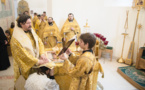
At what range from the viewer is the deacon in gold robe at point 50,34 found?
518cm

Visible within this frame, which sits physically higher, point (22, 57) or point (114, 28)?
point (114, 28)

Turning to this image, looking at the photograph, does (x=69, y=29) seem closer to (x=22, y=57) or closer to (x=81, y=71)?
(x=22, y=57)

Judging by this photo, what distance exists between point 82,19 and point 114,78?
10.6 ft

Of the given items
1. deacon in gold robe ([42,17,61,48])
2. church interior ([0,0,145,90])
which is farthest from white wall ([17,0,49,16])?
deacon in gold robe ([42,17,61,48])

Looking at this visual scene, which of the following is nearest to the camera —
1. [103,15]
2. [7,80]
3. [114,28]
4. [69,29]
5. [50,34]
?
[7,80]

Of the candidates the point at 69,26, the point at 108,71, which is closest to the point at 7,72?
the point at 69,26

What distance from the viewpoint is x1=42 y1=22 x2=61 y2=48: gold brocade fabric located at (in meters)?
5.20

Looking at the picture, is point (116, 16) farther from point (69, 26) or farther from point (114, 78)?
point (114, 78)

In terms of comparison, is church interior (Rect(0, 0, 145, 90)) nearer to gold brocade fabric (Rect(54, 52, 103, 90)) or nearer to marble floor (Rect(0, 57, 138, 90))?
marble floor (Rect(0, 57, 138, 90))

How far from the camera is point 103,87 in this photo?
3.65 metres

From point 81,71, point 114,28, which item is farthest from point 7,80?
point 114,28

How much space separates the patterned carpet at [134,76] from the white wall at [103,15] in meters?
1.28

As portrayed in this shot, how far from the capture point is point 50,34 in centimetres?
525

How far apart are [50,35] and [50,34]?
46 mm
